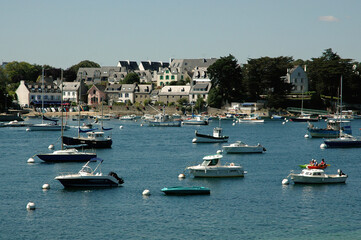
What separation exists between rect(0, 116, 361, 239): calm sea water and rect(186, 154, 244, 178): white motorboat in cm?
114

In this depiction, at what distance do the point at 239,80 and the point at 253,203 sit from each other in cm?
13410

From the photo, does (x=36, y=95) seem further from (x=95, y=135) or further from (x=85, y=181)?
(x=85, y=181)

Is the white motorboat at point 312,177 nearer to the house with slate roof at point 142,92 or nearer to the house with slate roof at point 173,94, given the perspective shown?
the house with slate roof at point 173,94

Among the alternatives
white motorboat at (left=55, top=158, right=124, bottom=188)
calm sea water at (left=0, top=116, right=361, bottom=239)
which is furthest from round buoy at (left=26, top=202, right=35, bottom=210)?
white motorboat at (left=55, top=158, right=124, bottom=188)

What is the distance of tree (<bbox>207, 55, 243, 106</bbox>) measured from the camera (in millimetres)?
181375

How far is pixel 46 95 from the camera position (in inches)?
7623

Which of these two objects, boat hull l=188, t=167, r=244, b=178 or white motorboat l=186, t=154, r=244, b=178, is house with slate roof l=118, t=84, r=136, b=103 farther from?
boat hull l=188, t=167, r=244, b=178

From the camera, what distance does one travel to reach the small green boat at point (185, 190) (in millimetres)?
53688

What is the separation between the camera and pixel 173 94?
19388 centimetres

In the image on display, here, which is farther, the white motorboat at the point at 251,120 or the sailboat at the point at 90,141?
the white motorboat at the point at 251,120

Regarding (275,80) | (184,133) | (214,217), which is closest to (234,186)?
(214,217)

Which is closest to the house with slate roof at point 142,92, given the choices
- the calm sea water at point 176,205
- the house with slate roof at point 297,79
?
the house with slate roof at point 297,79

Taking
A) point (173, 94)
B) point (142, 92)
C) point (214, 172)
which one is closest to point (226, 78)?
point (173, 94)

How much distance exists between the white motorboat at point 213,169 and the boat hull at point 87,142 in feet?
92.4
